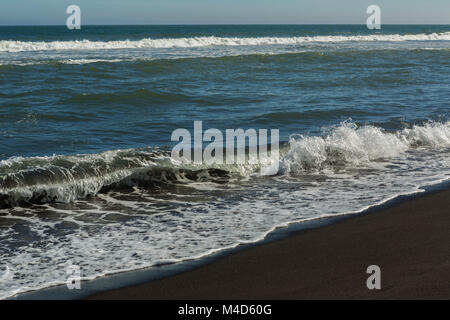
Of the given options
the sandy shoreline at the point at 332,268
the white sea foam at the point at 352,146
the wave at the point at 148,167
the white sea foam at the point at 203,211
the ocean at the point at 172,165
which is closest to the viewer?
the sandy shoreline at the point at 332,268

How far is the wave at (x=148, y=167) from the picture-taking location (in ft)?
21.9

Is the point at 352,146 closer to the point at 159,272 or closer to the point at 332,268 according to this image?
the point at 332,268

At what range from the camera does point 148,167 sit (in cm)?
747

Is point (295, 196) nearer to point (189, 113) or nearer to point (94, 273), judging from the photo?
point (94, 273)

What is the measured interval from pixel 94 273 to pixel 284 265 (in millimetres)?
1447

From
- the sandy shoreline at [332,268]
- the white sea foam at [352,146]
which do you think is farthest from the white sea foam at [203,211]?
the sandy shoreline at [332,268]

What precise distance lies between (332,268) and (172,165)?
3669 mm

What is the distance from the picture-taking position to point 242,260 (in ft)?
15.3

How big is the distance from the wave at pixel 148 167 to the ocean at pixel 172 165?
0.02 metres

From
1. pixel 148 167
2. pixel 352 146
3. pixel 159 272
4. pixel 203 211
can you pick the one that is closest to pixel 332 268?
pixel 159 272

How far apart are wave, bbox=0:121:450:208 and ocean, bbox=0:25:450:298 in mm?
20

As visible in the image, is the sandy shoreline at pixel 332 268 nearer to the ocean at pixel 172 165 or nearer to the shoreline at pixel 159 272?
the shoreline at pixel 159 272

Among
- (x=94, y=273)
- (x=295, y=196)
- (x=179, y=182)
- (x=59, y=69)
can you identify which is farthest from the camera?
(x=59, y=69)

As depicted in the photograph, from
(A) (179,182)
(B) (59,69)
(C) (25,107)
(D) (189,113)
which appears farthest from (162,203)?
(B) (59,69)
